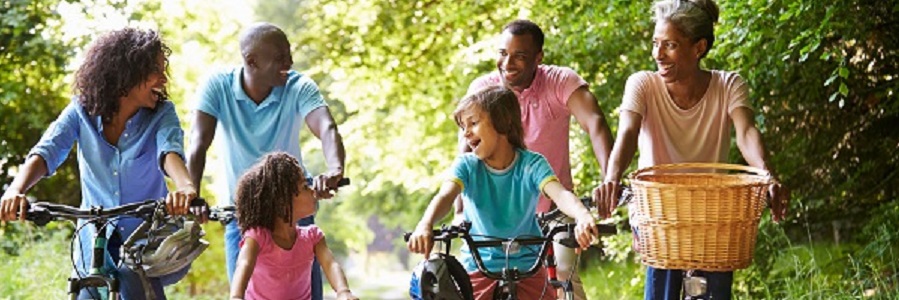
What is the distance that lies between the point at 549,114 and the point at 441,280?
160 centimetres

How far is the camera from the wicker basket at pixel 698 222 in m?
4.68

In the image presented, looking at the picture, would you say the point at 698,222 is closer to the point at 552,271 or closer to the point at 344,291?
the point at 552,271

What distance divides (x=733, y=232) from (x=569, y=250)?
1.19 m

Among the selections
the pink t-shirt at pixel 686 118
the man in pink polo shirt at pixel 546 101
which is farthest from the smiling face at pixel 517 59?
the pink t-shirt at pixel 686 118

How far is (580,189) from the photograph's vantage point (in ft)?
36.3

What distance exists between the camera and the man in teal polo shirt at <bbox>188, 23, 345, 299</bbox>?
5.95 meters

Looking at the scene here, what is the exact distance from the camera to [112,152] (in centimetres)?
537

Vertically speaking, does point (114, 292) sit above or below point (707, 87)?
below

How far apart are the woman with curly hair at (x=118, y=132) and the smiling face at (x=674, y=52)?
1.80 meters

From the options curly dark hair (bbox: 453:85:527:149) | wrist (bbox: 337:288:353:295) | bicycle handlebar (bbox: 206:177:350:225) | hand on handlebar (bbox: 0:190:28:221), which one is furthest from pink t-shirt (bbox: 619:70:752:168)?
hand on handlebar (bbox: 0:190:28:221)

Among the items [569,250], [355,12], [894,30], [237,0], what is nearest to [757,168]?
[569,250]

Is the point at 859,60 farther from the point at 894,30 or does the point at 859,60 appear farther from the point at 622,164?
the point at 622,164

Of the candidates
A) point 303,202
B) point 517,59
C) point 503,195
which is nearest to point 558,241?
point 503,195

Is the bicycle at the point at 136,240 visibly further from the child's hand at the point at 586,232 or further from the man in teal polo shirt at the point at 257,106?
the child's hand at the point at 586,232
